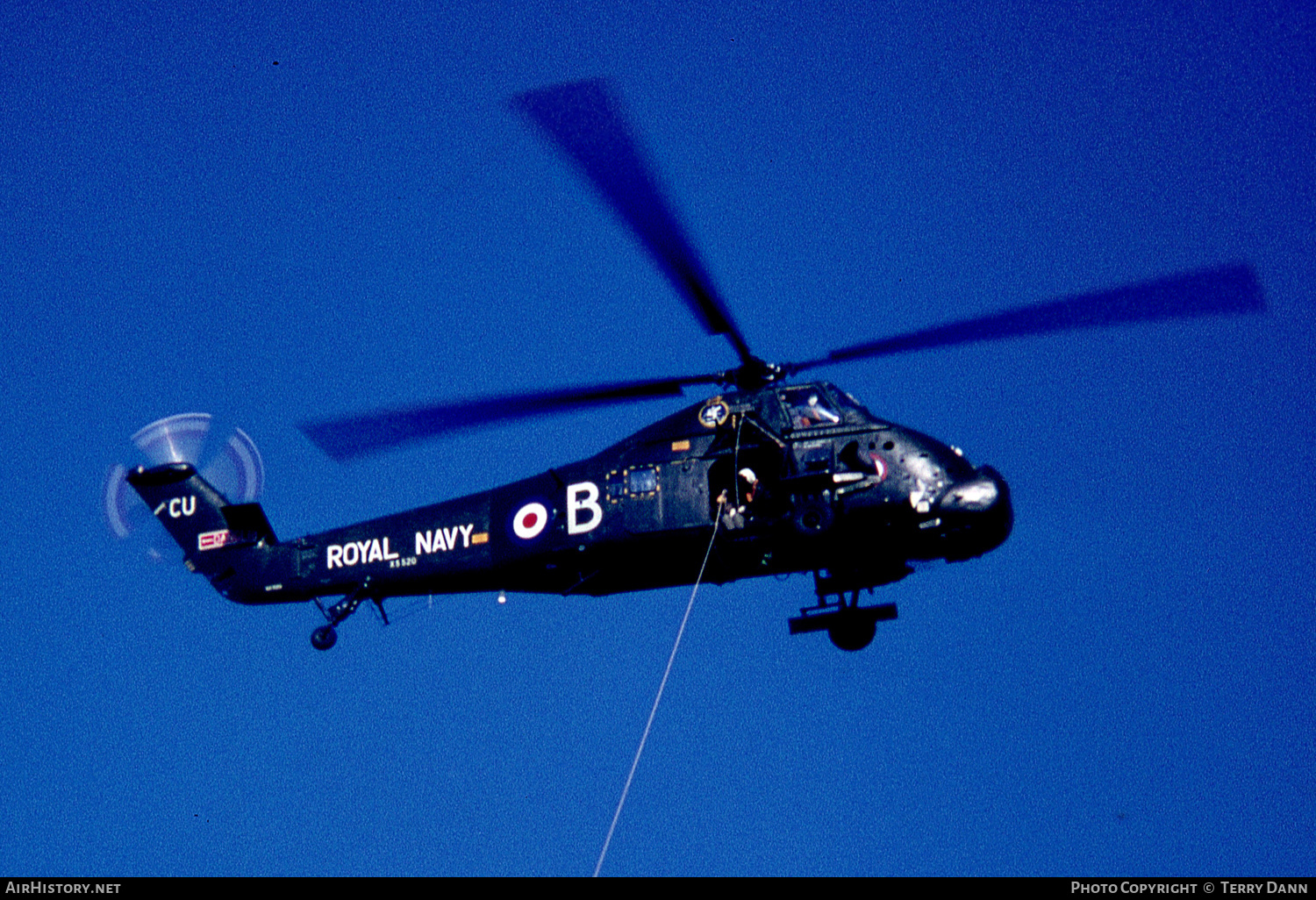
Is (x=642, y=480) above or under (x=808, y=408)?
under

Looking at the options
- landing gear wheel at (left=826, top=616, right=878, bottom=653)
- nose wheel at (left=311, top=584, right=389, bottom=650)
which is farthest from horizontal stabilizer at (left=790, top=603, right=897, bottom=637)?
nose wheel at (left=311, top=584, right=389, bottom=650)

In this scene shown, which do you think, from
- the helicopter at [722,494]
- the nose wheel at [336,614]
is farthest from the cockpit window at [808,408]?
the nose wheel at [336,614]

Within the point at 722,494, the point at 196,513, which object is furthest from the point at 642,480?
the point at 196,513

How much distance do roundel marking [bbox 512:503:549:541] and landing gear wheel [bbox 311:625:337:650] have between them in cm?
365

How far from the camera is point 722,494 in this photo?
63.6 ft

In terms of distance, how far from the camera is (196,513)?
78.5 ft

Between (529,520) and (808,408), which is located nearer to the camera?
(808,408)

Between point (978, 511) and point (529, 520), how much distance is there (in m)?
6.87

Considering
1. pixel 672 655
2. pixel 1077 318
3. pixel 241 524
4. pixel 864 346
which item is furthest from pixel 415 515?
pixel 1077 318

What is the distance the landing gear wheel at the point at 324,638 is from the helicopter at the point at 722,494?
0.02 metres

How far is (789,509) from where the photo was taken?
18859mm

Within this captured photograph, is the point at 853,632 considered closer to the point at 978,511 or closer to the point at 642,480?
the point at 978,511
